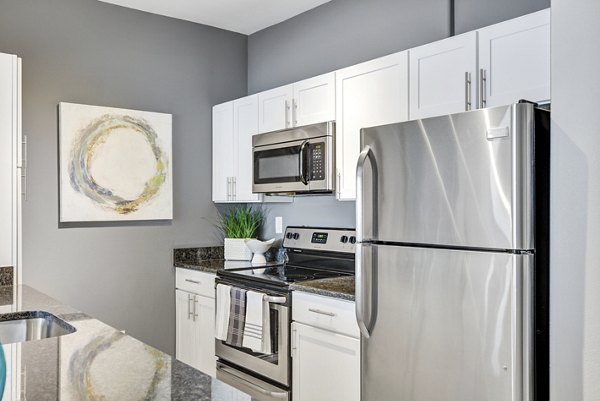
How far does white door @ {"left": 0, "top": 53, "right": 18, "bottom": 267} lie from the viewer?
108 inches

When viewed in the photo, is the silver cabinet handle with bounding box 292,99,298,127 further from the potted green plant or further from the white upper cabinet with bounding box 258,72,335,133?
the potted green plant

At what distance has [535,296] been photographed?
180 cm

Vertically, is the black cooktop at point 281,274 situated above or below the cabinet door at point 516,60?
below

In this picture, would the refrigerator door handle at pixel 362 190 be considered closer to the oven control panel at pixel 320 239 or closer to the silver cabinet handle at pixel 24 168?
the oven control panel at pixel 320 239

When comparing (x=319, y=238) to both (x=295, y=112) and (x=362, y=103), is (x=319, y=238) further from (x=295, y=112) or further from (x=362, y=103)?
(x=362, y=103)

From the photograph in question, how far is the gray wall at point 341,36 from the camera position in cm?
287

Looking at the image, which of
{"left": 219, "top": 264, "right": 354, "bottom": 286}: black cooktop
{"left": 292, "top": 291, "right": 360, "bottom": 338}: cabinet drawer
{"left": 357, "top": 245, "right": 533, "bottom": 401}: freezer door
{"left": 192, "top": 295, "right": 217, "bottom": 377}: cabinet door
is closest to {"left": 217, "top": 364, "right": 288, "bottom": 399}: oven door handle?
{"left": 192, "top": 295, "right": 217, "bottom": 377}: cabinet door

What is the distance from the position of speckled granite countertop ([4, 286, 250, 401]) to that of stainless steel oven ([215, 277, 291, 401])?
4.02ft

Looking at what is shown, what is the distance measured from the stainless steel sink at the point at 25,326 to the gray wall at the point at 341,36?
1.86m

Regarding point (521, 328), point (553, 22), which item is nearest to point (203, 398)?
point (521, 328)

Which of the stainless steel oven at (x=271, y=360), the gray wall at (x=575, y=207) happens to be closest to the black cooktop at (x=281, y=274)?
the stainless steel oven at (x=271, y=360)

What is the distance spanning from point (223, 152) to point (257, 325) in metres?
1.48

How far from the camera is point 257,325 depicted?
9.65ft

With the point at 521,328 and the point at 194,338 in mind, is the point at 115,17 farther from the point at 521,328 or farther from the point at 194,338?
the point at 521,328
